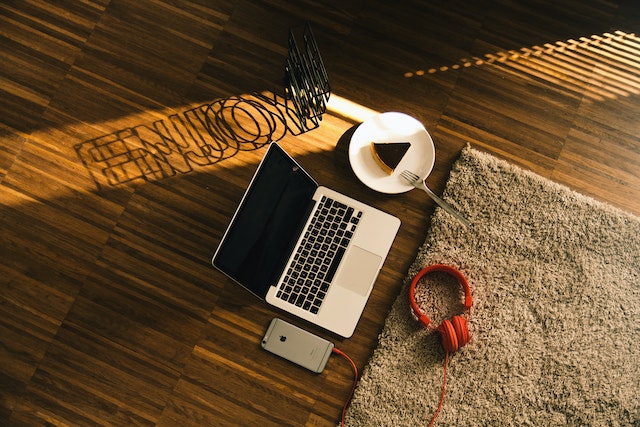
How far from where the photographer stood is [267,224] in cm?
126

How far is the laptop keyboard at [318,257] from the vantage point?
1374 millimetres

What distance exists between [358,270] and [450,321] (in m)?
0.29

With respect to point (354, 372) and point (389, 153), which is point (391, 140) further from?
point (354, 372)

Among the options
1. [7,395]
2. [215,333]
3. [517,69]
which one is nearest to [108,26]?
[215,333]

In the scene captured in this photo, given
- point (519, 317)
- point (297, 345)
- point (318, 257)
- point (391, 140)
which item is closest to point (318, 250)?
point (318, 257)

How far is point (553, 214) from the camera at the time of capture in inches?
56.2

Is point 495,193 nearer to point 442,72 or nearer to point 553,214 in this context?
point 553,214

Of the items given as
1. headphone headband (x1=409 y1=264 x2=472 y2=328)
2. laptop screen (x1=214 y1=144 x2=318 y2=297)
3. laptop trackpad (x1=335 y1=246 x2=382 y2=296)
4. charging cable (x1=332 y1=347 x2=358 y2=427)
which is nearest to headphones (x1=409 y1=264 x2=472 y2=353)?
headphone headband (x1=409 y1=264 x2=472 y2=328)

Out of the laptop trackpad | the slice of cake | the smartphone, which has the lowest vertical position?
the smartphone

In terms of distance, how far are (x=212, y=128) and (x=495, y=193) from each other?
2.87ft

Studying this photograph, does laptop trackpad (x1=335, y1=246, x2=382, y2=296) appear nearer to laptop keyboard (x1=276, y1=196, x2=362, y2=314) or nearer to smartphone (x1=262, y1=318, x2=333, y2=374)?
laptop keyboard (x1=276, y1=196, x2=362, y2=314)

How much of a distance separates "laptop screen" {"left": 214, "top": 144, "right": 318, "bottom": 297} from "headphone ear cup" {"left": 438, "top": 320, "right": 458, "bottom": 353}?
1.54ft

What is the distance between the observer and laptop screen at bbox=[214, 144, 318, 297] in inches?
47.0

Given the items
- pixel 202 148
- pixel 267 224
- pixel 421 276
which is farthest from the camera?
pixel 202 148
